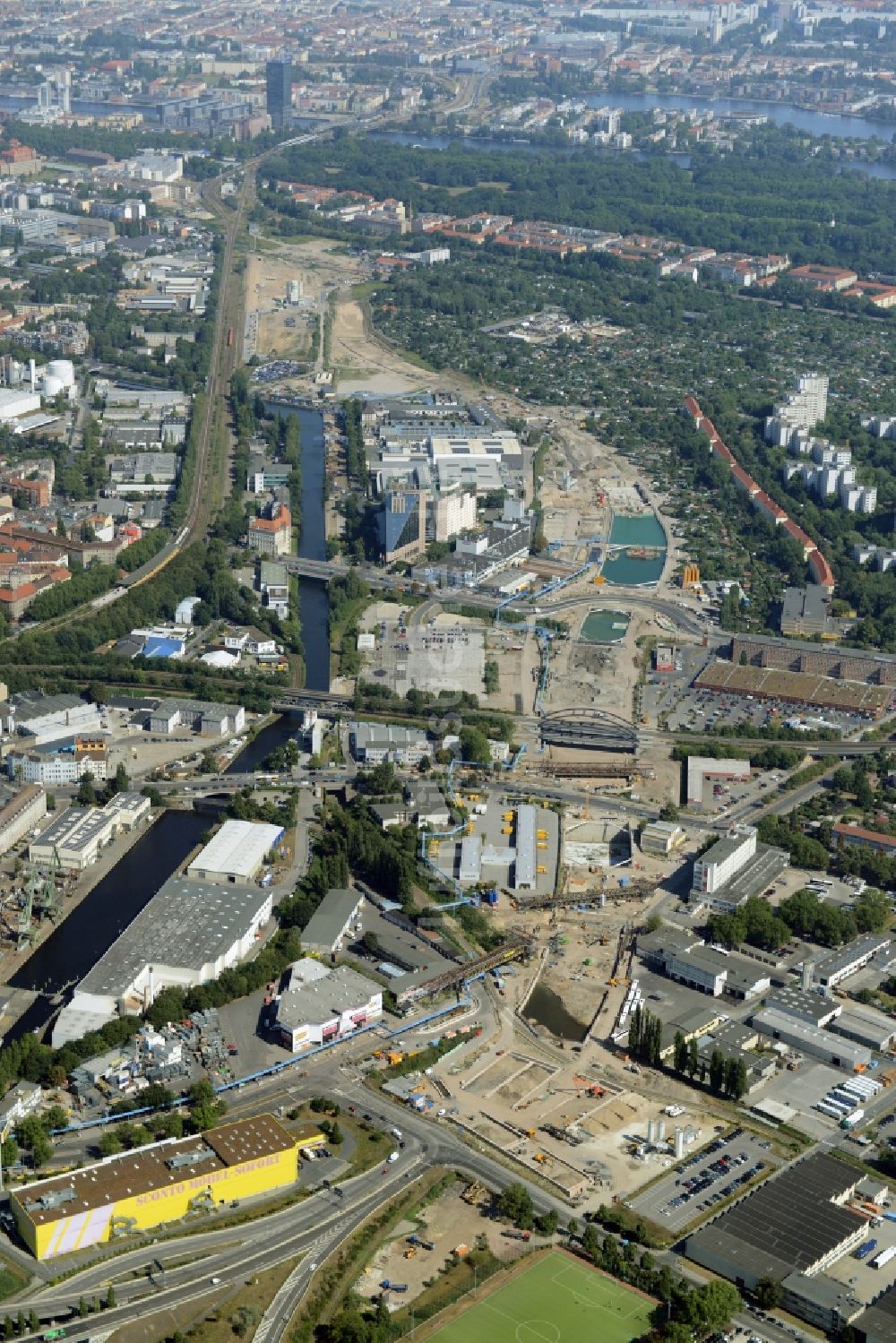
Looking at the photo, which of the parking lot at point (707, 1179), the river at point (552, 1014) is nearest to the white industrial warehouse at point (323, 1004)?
the river at point (552, 1014)

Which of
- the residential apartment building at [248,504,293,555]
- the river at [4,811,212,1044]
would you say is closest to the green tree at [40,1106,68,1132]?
the river at [4,811,212,1044]

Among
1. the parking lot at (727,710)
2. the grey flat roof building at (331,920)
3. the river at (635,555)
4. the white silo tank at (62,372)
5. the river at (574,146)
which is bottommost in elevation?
the grey flat roof building at (331,920)

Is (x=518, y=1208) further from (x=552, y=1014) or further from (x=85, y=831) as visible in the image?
(x=85, y=831)

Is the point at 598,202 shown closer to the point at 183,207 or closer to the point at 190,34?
the point at 183,207

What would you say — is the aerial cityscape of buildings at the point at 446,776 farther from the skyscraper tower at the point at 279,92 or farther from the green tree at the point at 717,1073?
the skyscraper tower at the point at 279,92

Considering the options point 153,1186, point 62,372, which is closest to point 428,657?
point 153,1186

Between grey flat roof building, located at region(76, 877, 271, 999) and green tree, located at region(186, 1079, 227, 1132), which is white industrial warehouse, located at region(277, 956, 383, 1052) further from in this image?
green tree, located at region(186, 1079, 227, 1132)
